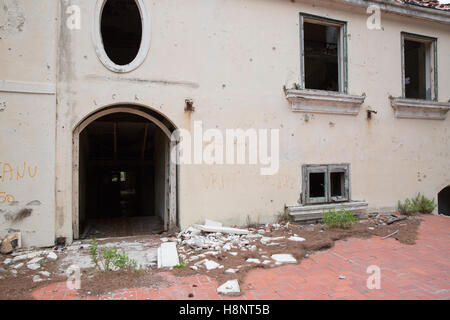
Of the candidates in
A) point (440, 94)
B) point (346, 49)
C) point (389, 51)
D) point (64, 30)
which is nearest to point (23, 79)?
point (64, 30)

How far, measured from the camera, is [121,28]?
28.5 feet

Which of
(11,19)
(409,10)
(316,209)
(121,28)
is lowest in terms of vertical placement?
(316,209)

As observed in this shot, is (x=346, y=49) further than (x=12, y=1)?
Yes

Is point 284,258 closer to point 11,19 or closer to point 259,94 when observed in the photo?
point 259,94

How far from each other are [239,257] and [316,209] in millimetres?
2980

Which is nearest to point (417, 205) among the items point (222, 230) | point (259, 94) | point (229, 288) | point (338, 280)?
point (259, 94)

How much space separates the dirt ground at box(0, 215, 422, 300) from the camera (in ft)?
11.2

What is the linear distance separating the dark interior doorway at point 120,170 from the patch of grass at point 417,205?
6.46 m

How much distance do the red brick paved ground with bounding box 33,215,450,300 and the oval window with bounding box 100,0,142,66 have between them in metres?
7.02

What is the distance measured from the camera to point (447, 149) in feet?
27.5

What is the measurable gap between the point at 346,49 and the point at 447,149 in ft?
14.7

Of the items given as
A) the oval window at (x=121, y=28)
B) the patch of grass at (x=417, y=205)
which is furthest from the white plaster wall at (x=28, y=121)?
the patch of grass at (x=417, y=205)
